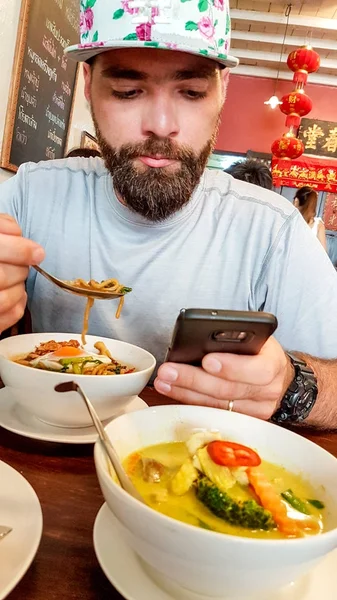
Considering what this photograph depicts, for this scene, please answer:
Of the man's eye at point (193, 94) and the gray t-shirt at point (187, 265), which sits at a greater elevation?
the man's eye at point (193, 94)

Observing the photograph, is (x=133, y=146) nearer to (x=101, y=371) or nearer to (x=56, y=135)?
(x=101, y=371)

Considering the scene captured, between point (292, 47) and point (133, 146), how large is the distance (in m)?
6.89

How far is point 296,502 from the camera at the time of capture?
0.65 m

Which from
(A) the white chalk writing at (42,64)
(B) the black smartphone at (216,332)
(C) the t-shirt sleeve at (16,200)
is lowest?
(B) the black smartphone at (216,332)

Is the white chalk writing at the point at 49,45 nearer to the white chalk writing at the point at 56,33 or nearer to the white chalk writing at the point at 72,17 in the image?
the white chalk writing at the point at 56,33

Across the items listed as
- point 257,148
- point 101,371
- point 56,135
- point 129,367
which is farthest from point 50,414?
point 257,148

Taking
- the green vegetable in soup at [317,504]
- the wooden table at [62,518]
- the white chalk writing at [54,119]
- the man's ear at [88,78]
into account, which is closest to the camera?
the wooden table at [62,518]

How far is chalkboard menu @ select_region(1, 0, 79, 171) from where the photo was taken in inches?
101

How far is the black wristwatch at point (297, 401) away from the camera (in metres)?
1.15

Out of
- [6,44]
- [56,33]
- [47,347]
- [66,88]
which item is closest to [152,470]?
[47,347]

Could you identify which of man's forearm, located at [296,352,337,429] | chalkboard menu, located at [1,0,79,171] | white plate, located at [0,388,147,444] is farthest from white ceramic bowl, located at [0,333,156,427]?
chalkboard menu, located at [1,0,79,171]

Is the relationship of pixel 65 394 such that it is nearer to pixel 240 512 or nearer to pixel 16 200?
pixel 240 512

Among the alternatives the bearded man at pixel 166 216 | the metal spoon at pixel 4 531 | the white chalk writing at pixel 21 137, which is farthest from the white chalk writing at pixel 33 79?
the metal spoon at pixel 4 531

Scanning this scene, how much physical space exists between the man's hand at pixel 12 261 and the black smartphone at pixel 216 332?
0.35 m
